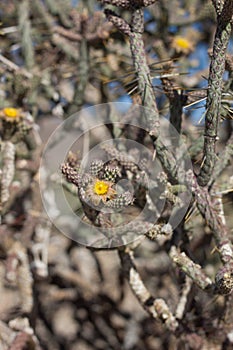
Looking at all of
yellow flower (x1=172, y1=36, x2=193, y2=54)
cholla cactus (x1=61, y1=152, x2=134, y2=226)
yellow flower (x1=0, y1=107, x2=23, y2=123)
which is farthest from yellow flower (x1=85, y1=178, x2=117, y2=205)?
yellow flower (x1=172, y1=36, x2=193, y2=54)

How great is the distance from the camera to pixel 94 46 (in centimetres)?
224

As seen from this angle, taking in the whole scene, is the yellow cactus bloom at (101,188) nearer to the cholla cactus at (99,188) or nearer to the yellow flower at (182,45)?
the cholla cactus at (99,188)

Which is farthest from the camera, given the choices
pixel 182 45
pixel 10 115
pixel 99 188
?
pixel 182 45

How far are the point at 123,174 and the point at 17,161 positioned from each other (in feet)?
2.63

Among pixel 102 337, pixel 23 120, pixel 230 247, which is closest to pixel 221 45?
pixel 230 247

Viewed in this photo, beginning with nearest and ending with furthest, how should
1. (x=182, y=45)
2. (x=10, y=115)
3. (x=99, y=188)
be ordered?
(x=99, y=188)
(x=10, y=115)
(x=182, y=45)

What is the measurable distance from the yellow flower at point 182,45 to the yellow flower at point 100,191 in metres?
1.41

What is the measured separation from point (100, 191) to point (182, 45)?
1.46m

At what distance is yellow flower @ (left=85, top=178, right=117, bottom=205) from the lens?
1242 mm

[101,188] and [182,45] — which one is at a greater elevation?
[182,45]

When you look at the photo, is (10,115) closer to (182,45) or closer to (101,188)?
(101,188)

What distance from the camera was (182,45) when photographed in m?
2.50

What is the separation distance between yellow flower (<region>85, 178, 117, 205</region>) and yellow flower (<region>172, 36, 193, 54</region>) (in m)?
1.41

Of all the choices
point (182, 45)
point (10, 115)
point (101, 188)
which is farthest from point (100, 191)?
point (182, 45)
